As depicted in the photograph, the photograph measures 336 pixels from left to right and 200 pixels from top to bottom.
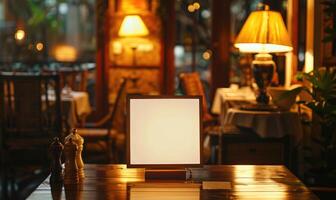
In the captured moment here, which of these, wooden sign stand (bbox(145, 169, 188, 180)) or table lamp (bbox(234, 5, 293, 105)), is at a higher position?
table lamp (bbox(234, 5, 293, 105))

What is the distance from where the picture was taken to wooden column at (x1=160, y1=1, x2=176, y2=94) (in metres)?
7.73

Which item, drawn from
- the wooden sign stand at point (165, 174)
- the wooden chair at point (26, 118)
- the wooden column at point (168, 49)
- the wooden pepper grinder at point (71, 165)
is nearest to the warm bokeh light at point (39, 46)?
the wooden column at point (168, 49)

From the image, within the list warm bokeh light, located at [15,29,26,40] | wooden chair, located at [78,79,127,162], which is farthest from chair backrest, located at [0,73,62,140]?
warm bokeh light, located at [15,29,26,40]

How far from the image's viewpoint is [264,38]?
4805mm

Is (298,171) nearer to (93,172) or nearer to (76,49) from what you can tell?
(93,172)

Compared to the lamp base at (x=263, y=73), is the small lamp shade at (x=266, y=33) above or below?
above

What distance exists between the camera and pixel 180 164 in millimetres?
2500

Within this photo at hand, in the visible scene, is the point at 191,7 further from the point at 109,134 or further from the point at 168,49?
the point at 109,134

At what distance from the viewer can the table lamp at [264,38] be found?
4.80 metres

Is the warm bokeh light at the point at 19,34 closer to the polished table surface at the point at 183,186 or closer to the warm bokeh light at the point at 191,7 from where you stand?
the warm bokeh light at the point at 191,7

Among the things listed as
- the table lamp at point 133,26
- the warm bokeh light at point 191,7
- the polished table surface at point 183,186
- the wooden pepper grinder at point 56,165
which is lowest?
the polished table surface at point 183,186

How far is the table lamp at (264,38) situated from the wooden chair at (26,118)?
5.04 ft

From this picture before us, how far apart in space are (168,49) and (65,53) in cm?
169

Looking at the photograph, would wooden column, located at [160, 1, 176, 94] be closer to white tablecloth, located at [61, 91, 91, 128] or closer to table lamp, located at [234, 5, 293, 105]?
white tablecloth, located at [61, 91, 91, 128]
